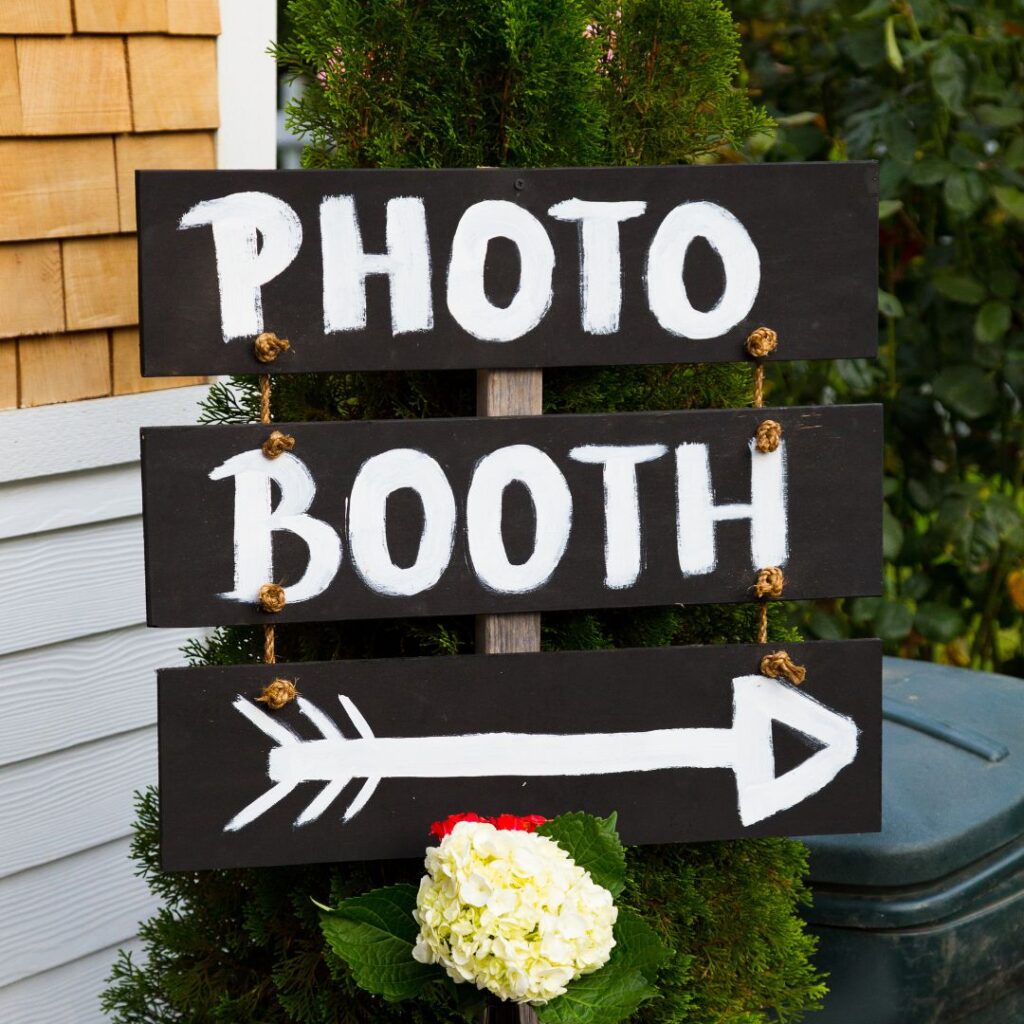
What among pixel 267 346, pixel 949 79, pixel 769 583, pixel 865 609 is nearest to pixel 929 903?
pixel 769 583

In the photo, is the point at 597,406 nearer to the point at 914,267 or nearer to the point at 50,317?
the point at 50,317

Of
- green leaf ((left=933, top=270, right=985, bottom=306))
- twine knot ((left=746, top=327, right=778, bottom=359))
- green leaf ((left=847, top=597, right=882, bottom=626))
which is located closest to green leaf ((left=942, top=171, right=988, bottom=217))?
green leaf ((left=933, top=270, right=985, bottom=306))

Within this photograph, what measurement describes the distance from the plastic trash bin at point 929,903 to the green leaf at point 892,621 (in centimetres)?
109

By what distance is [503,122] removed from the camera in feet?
5.70

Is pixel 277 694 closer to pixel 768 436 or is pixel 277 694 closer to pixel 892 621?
pixel 768 436

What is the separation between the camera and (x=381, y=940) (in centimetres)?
156

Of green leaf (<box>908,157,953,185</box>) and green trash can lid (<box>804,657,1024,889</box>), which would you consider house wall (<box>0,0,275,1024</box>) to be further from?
green leaf (<box>908,157,953,185</box>)

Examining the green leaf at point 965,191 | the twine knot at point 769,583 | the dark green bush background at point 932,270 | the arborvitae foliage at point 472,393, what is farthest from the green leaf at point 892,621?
the twine knot at point 769,583

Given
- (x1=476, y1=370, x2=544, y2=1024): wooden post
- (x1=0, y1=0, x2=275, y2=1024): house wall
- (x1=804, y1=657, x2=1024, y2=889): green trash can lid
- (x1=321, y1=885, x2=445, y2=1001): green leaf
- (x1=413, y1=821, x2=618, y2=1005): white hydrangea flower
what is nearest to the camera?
(x1=413, y1=821, x2=618, y2=1005): white hydrangea flower

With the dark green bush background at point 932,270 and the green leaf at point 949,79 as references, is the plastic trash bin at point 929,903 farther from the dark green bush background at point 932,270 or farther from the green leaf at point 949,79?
the green leaf at point 949,79

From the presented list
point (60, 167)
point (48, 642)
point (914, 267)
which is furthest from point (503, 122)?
point (914, 267)

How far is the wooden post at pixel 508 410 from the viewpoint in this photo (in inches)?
64.7

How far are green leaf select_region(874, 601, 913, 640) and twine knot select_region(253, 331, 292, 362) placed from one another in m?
2.06

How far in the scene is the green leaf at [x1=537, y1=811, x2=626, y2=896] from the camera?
1547 mm
